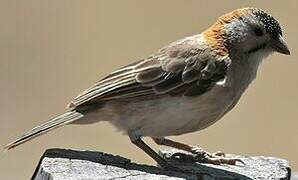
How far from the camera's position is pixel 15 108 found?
15977 mm

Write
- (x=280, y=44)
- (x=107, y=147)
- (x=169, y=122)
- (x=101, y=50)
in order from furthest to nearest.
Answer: (x=101, y=50), (x=107, y=147), (x=280, y=44), (x=169, y=122)

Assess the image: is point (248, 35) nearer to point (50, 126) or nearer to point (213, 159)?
point (213, 159)

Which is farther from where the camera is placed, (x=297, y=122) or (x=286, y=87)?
(x=286, y=87)

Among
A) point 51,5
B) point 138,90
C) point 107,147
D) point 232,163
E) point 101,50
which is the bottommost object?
point 232,163

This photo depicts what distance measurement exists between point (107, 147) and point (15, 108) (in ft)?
7.23

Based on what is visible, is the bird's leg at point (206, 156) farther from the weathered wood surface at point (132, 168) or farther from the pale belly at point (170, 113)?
the pale belly at point (170, 113)

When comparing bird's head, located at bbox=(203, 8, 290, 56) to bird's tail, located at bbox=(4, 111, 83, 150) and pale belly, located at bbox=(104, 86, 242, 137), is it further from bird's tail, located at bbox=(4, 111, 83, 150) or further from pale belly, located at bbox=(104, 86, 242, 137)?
bird's tail, located at bbox=(4, 111, 83, 150)

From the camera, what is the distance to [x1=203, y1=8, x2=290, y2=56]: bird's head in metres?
8.03


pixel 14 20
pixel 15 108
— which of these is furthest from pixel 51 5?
pixel 15 108

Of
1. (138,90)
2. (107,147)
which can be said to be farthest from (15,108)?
(138,90)

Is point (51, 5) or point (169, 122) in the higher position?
point (51, 5)

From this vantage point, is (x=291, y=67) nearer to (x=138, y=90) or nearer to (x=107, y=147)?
(x=107, y=147)

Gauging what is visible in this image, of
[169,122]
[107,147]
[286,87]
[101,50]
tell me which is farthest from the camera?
[101,50]

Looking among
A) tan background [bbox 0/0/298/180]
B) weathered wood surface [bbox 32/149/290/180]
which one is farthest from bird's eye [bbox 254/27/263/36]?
tan background [bbox 0/0/298/180]
